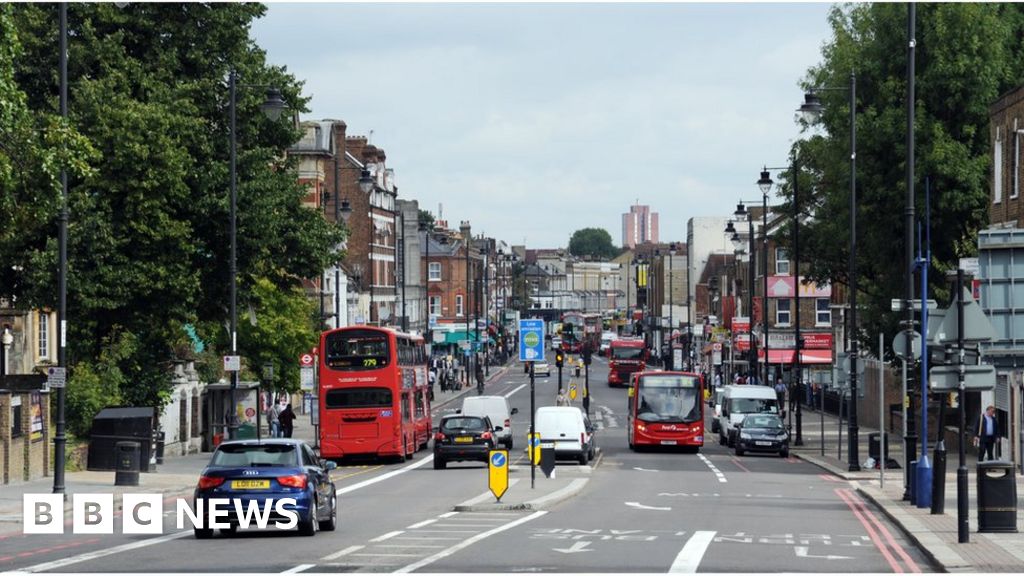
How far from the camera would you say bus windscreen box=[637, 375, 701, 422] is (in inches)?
2237

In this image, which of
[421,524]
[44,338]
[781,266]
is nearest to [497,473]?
[421,524]

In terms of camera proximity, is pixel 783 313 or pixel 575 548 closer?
pixel 575 548

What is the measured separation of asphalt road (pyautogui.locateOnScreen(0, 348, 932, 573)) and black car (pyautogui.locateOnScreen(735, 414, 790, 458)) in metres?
14.0

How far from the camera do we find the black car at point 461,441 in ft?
155

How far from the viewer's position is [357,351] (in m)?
49.0

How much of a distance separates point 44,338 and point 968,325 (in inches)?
1528

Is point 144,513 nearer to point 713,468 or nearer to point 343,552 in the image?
point 343,552

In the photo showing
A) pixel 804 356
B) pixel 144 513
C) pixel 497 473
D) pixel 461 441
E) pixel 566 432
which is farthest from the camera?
pixel 804 356

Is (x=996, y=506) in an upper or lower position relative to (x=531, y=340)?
lower

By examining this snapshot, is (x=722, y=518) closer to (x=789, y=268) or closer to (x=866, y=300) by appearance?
(x=866, y=300)

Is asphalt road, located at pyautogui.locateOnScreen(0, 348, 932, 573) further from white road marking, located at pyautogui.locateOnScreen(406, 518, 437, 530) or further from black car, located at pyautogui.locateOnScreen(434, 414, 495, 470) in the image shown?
black car, located at pyautogui.locateOnScreen(434, 414, 495, 470)

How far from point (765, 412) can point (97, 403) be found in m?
24.4

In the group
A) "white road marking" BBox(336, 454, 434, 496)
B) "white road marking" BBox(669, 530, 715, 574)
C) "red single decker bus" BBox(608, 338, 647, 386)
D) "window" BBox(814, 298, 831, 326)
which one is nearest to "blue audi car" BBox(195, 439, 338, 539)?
"white road marking" BBox(669, 530, 715, 574)

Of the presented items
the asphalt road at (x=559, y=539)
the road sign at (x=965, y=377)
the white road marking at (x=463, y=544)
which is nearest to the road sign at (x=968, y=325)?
the road sign at (x=965, y=377)
